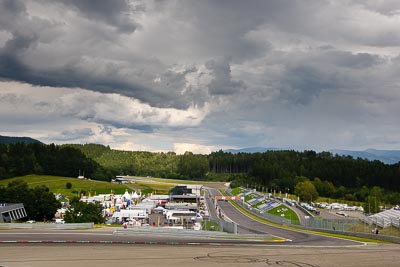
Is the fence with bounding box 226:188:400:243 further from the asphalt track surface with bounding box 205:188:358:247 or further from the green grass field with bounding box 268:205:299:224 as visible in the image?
the green grass field with bounding box 268:205:299:224

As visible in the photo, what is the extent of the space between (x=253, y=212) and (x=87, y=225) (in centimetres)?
7730

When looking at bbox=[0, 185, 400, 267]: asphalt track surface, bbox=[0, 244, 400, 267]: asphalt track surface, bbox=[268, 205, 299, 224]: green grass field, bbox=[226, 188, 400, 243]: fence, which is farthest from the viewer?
bbox=[268, 205, 299, 224]: green grass field

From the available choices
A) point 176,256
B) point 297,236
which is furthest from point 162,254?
point 297,236

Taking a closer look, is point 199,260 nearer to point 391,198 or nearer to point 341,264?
point 341,264

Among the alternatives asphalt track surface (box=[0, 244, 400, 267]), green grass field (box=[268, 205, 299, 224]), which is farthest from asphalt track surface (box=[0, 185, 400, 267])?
green grass field (box=[268, 205, 299, 224])

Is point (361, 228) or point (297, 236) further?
point (361, 228)

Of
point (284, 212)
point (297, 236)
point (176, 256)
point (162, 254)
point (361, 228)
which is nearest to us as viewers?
point (176, 256)

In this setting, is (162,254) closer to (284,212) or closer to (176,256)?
(176,256)

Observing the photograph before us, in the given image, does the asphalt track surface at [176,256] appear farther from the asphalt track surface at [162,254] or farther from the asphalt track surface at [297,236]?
the asphalt track surface at [297,236]

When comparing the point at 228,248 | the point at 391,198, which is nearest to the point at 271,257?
the point at 228,248

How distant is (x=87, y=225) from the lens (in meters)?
57.3

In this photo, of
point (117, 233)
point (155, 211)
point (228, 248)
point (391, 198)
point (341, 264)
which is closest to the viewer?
point (341, 264)

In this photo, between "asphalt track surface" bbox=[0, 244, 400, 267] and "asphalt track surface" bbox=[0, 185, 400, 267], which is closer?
"asphalt track surface" bbox=[0, 244, 400, 267]

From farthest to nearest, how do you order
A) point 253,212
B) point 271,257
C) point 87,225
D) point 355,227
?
point 253,212 < point 355,227 < point 87,225 < point 271,257
